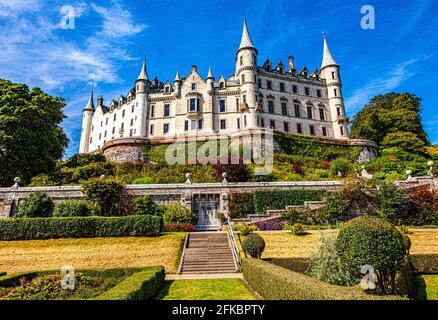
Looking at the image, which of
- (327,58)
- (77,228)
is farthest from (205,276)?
(327,58)

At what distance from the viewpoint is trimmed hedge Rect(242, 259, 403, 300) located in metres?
5.81

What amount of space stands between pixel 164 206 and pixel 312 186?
44.7 feet

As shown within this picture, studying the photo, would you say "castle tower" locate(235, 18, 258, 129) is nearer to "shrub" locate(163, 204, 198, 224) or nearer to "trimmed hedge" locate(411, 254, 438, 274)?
"shrub" locate(163, 204, 198, 224)

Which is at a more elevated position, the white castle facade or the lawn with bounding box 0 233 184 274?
the white castle facade

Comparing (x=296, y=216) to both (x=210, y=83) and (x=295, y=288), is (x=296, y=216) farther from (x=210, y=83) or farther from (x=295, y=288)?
(x=210, y=83)

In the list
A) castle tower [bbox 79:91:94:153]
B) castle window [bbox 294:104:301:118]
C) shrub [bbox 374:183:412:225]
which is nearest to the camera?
shrub [bbox 374:183:412:225]

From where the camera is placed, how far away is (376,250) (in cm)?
771

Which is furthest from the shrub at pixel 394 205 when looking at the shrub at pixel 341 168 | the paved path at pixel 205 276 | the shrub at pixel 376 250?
the shrub at pixel 376 250

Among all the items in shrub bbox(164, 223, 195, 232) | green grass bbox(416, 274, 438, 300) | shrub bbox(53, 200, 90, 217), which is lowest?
green grass bbox(416, 274, 438, 300)

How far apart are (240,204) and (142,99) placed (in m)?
36.4

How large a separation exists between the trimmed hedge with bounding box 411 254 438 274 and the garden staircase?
883 centimetres

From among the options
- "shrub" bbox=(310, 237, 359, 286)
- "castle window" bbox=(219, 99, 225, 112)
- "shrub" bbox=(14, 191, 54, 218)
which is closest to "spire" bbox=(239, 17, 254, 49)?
"castle window" bbox=(219, 99, 225, 112)

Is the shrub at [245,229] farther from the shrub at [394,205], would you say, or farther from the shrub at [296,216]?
the shrub at [394,205]
